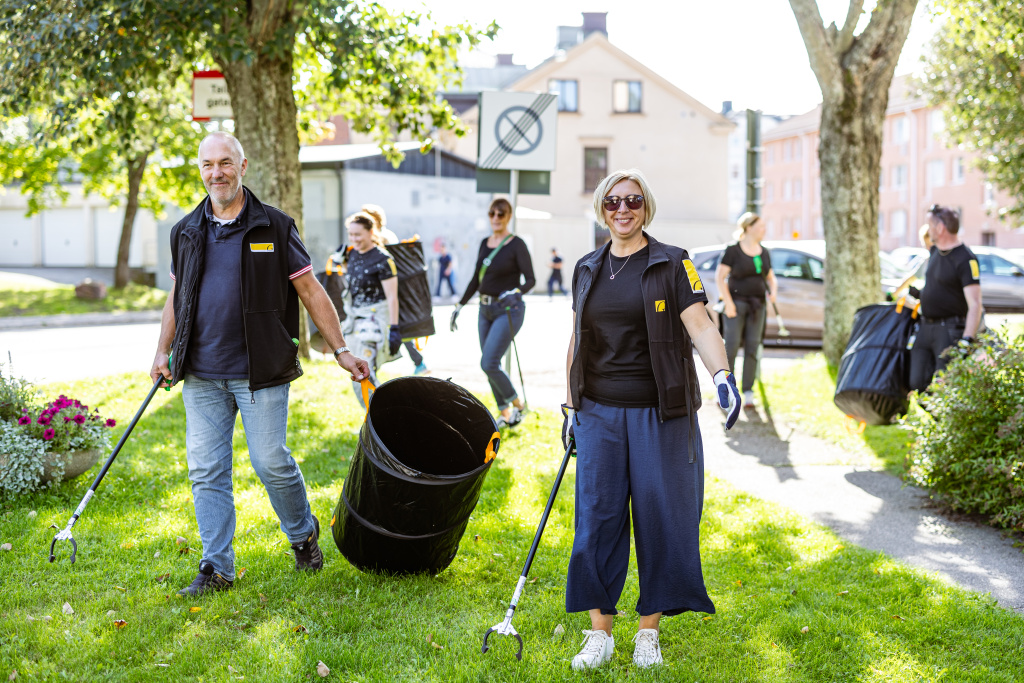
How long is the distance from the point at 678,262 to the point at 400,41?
9.26 m

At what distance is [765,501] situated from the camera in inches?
253

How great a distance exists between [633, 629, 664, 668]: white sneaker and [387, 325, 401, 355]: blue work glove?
4155 mm

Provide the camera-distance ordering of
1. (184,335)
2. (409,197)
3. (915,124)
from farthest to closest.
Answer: (915,124)
(409,197)
(184,335)

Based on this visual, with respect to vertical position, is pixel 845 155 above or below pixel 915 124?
below

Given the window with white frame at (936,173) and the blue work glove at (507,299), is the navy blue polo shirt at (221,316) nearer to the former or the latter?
the blue work glove at (507,299)

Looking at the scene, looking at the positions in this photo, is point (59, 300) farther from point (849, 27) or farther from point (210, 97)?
point (849, 27)

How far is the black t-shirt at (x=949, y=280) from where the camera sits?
700 cm

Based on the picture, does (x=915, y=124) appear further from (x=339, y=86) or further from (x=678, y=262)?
(x=678, y=262)

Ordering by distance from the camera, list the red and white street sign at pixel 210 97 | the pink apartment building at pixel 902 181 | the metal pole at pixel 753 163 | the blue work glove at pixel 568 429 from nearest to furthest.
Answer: the blue work glove at pixel 568 429 < the red and white street sign at pixel 210 97 < the metal pole at pixel 753 163 < the pink apartment building at pixel 902 181

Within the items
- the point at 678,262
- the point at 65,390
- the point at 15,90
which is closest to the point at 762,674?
the point at 678,262

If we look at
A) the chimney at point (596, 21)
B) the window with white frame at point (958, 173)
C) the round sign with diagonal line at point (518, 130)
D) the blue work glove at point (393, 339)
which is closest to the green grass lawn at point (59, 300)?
the round sign with diagonal line at point (518, 130)

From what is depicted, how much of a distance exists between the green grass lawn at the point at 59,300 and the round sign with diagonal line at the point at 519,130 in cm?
1590

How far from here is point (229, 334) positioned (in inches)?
169

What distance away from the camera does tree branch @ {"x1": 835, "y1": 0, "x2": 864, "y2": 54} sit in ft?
35.8
